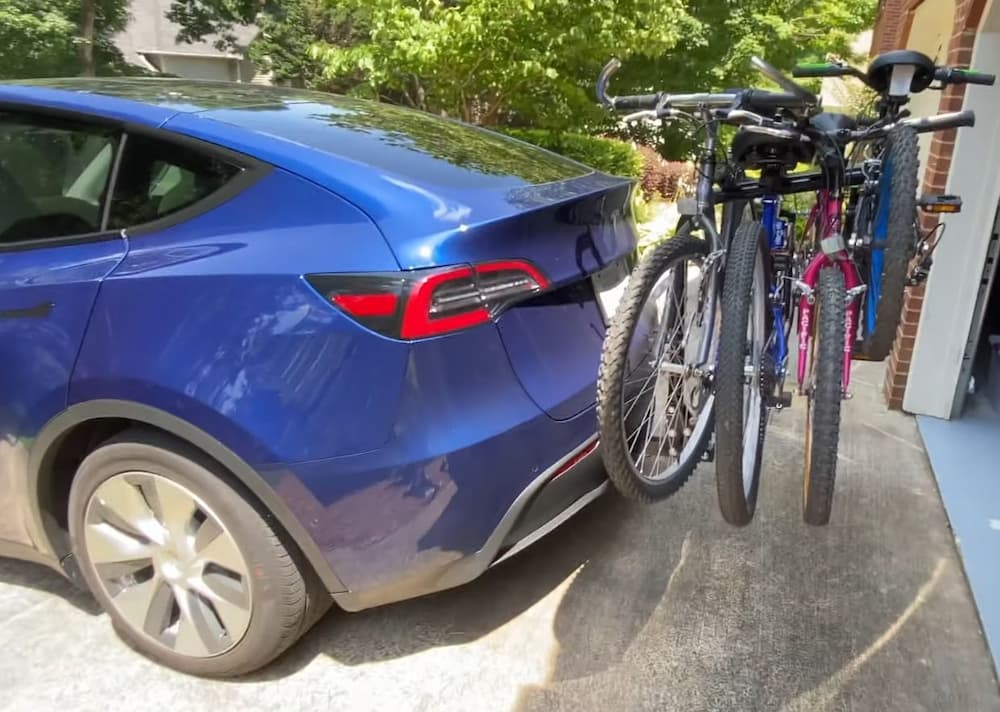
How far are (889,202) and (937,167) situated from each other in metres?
2.07

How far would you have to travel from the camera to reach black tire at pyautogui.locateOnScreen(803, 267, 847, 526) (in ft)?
7.37

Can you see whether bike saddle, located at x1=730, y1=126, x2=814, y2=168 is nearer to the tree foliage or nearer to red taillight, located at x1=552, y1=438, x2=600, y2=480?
red taillight, located at x1=552, y1=438, x2=600, y2=480

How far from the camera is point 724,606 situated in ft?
8.93

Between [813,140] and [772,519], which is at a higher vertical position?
[813,140]

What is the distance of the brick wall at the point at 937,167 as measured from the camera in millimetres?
3816

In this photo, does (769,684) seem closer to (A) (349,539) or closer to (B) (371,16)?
(A) (349,539)

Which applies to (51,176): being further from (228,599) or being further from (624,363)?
(624,363)

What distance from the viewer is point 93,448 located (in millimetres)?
2373

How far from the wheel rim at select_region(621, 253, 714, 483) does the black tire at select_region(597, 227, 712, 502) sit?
66 mm

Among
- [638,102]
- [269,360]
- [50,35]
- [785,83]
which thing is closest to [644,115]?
[638,102]

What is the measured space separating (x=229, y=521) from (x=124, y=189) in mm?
981

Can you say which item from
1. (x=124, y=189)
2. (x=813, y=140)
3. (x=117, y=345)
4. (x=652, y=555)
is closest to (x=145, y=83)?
(x=124, y=189)

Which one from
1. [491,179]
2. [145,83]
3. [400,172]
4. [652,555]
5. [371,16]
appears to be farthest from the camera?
[371,16]

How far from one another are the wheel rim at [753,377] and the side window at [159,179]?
1587 millimetres
